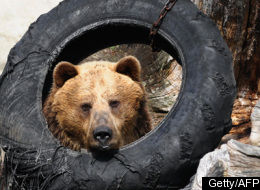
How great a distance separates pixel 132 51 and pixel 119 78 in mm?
3283

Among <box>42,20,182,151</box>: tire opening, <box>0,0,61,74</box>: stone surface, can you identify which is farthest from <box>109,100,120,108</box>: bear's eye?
<box>0,0,61,74</box>: stone surface

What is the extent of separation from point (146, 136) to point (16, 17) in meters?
7.40

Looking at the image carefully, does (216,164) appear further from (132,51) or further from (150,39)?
(132,51)

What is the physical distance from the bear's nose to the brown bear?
506mm

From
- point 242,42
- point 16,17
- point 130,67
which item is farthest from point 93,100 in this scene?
point 16,17

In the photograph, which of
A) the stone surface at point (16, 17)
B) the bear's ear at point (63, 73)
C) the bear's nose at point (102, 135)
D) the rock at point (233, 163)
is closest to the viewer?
the rock at point (233, 163)

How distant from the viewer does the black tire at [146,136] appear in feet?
16.9

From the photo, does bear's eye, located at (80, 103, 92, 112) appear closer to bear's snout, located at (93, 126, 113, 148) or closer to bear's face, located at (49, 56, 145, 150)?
bear's face, located at (49, 56, 145, 150)

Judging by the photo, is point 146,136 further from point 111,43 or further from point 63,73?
point 111,43

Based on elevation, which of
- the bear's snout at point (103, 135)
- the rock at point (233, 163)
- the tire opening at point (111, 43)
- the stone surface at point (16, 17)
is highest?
the stone surface at point (16, 17)

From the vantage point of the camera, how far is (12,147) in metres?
5.58

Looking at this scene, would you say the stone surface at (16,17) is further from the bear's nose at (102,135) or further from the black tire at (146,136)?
the bear's nose at (102,135)

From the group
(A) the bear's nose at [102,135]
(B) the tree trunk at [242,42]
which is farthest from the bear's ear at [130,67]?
(B) the tree trunk at [242,42]

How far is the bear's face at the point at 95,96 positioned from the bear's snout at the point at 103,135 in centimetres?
53
